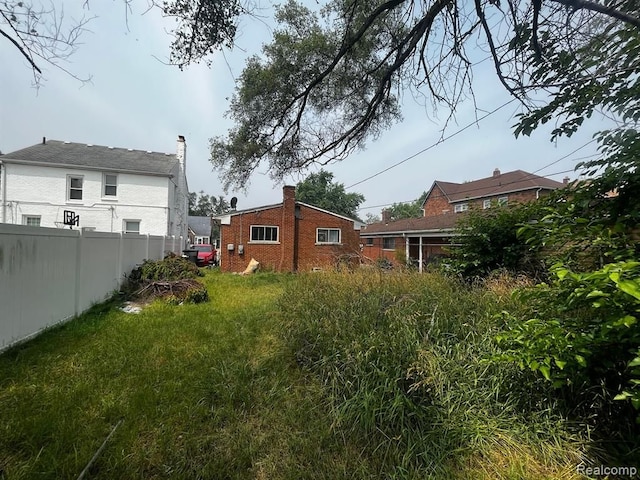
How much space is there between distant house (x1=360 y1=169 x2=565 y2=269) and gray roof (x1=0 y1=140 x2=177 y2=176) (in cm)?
1290

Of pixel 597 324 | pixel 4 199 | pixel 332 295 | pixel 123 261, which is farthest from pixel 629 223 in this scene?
pixel 4 199

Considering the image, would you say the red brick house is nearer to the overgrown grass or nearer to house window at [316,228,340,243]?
house window at [316,228,340,243]

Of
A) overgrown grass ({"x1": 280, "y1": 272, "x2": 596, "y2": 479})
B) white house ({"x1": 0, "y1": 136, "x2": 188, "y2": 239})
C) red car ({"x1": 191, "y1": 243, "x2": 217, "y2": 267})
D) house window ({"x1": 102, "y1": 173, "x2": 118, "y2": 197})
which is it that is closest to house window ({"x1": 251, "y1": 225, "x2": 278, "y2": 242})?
white house ({"x1": 0, "y1": 136, "x2": 188, "y2": 239})

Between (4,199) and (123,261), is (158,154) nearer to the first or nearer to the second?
(4,199)

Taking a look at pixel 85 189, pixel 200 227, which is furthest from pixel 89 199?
pixel 200 227

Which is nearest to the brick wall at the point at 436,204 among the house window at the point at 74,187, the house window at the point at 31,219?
the house window at the point at 74,187

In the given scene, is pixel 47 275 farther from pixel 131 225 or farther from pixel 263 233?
pixel 131 225

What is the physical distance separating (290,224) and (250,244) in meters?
2.34

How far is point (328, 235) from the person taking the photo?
1712cm

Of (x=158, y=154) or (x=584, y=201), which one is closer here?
(x=584, y=201)

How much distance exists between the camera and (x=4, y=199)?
13578mm

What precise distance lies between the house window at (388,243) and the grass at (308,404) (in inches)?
699

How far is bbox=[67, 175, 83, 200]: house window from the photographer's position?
14359 mm

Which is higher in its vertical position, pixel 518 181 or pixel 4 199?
pixel 518 181
